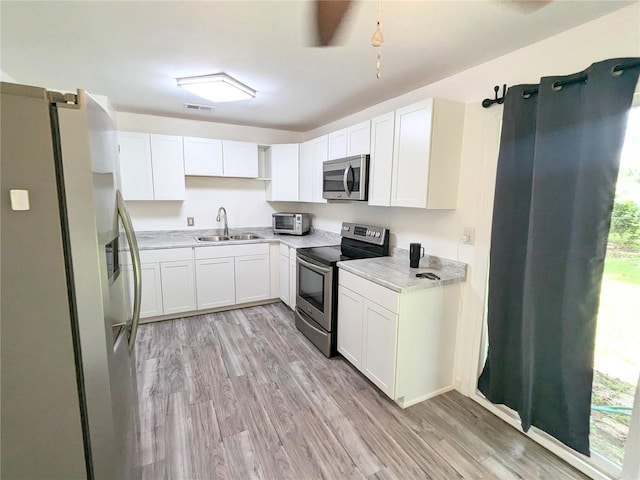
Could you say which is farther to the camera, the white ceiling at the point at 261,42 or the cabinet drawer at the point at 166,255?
the cabinet drawer at the point at 166,255

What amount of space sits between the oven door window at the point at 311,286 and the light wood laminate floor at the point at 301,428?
517 millimetres

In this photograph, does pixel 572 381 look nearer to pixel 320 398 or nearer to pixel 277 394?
pixel 320 398

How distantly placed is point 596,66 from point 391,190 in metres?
1.35

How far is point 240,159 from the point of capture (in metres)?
4.02

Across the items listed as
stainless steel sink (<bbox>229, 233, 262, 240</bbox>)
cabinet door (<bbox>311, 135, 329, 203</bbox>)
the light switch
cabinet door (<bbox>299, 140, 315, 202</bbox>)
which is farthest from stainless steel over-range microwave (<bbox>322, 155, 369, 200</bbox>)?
the light switch

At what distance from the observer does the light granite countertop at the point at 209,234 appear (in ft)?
11.4

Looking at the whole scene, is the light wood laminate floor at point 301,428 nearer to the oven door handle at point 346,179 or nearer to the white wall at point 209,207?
the oven door handle at point 346,179

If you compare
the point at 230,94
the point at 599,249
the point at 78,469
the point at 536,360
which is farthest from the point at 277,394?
the point at 230,94

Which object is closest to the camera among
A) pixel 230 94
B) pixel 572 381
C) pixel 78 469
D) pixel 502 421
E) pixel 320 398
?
pixel 78 469

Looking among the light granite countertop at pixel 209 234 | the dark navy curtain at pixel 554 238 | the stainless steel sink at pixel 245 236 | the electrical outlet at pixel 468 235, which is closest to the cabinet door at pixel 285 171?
the light granite countertop at pixel 209 234

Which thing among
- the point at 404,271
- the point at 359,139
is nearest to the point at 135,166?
the point at 359,139

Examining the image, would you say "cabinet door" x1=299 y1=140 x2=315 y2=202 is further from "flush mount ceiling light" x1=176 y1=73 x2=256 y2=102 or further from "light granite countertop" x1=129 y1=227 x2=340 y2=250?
"flush mount ceiling light" x1=176 y1=73 x2=256 y2=102

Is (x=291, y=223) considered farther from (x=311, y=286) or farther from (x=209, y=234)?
(x=311, y=286)

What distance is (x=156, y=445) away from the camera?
1.79 metres
